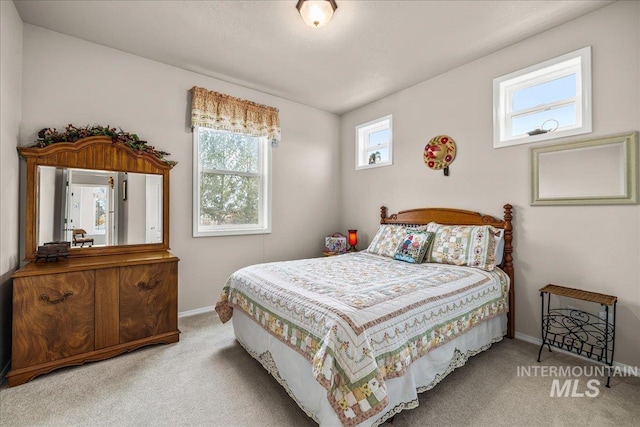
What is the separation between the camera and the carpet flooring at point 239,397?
1639mm

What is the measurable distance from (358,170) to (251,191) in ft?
5.55

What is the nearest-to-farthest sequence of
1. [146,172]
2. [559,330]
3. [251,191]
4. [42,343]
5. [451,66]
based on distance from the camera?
1. [42,343]
2. [559,330]
3. [146,172]
4. [451,66]
5. [251,191]

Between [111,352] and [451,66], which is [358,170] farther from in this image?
[111,352]

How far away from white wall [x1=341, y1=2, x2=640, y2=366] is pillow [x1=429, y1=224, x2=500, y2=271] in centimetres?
32

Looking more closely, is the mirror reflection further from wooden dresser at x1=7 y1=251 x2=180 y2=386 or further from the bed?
the bed

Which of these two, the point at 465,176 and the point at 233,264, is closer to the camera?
the point at 465,176

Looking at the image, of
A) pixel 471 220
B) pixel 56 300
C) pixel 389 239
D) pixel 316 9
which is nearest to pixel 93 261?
pixel 56 300

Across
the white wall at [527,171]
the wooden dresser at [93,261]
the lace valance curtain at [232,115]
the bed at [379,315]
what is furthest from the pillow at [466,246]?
the wooden dresser at [93,261]

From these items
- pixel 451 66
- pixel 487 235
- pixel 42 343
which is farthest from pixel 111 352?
pixel 451 66

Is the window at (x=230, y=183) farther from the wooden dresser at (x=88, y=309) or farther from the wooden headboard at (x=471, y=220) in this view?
the wooden headboard at (x=471, y=220)

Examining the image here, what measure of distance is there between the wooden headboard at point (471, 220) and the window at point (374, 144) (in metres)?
0.82

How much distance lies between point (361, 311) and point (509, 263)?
1.99m

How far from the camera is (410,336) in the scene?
5.49 ft

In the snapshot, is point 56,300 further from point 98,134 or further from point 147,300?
point 98,134
